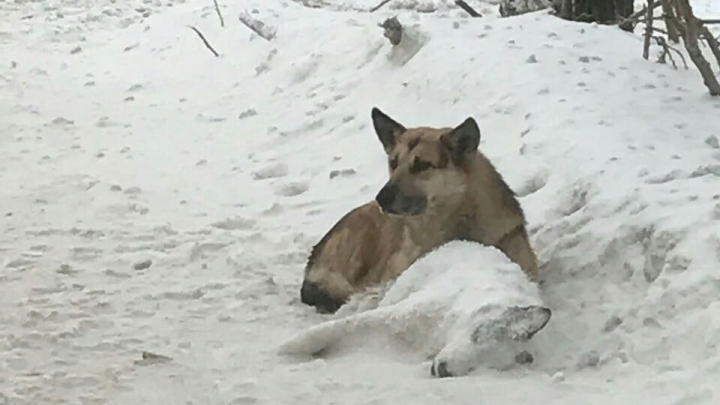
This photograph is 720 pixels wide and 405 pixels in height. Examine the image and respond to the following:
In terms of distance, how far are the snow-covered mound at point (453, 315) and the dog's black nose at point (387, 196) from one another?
0.27 metres

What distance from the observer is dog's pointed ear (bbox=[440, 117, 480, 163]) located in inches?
166

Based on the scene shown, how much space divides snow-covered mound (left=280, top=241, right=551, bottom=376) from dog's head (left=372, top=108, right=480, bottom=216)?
23cm

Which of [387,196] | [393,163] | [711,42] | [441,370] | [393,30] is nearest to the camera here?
[441,370]

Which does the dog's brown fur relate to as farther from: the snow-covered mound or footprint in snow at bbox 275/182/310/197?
footprint in snow at bbox 275/182/310/197

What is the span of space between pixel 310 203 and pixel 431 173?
1934 millimetres

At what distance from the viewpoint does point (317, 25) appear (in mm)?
9672

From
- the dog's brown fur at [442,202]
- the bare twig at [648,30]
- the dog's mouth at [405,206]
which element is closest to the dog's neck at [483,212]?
the dog's brown fur at [442,202]

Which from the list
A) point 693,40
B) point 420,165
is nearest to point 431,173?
point 420,165

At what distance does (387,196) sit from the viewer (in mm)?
4223

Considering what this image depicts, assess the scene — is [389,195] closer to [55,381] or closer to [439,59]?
[55,381]

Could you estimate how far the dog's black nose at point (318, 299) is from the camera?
448 centimetres

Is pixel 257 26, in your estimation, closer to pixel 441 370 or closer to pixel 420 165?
pixel 420 165

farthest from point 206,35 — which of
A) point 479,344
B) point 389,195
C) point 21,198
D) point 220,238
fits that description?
point 479,344

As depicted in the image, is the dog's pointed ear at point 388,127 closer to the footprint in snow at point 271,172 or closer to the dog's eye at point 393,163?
the dog's eye at point 393,163
